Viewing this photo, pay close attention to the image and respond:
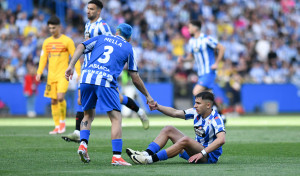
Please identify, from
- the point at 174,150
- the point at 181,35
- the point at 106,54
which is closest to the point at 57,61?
the point at 106,54

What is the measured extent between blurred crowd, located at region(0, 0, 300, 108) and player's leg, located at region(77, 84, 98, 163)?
55.3 ft

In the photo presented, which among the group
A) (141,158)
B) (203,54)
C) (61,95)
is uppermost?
(203,54)

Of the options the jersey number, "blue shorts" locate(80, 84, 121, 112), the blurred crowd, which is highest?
the blurred crowd

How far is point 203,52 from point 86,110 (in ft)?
22.1

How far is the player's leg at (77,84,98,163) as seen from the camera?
831 cm

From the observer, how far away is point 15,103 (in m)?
25.7

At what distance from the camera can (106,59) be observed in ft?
27.2

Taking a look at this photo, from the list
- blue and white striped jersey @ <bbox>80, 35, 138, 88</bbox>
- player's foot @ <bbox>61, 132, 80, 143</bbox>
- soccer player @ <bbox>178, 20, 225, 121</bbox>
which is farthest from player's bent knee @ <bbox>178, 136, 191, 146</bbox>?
soccer player @ <bbox>178, 20, 225, 121</bbox>

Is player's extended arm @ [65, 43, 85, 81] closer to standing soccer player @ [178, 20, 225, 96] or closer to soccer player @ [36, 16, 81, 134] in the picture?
soccer player @ [36, 16, 81, 134]

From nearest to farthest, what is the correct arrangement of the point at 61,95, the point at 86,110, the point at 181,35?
the point at 86,110
the point at 61,95
the point at 181,35

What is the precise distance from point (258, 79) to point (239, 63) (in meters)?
1.14

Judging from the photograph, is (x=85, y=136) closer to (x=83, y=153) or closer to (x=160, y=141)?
(x=83, y=153)

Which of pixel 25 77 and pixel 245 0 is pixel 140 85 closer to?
pixel 25 77

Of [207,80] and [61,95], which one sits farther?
[207,80]
